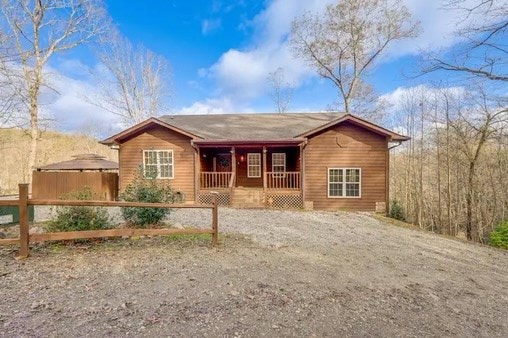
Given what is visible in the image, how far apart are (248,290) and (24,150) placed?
1320 inches

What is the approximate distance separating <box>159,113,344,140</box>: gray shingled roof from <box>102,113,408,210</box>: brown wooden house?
0.34 ft

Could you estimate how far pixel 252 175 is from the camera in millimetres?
16391

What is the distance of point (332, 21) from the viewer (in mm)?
25094

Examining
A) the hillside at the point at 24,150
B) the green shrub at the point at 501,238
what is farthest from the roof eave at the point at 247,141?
the hillside at the point at 24,150

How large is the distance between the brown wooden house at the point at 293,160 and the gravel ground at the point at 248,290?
21.3 feet

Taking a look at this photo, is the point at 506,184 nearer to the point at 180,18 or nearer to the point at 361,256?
the point at 361,256

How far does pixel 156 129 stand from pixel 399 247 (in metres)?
12.3

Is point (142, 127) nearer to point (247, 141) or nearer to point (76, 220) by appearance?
point (247, 141)

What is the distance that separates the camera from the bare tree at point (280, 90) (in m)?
33.5

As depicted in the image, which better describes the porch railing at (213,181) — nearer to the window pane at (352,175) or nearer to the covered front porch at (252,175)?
the covered front porch at (252,175)

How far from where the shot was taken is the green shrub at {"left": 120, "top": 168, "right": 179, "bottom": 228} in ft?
23.2

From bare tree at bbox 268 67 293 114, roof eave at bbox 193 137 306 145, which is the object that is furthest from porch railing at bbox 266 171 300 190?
bare tree at bbox 268 67 293 114

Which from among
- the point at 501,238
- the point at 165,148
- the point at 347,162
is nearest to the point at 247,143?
the point at 165,148

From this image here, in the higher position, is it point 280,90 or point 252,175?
point 280,90
